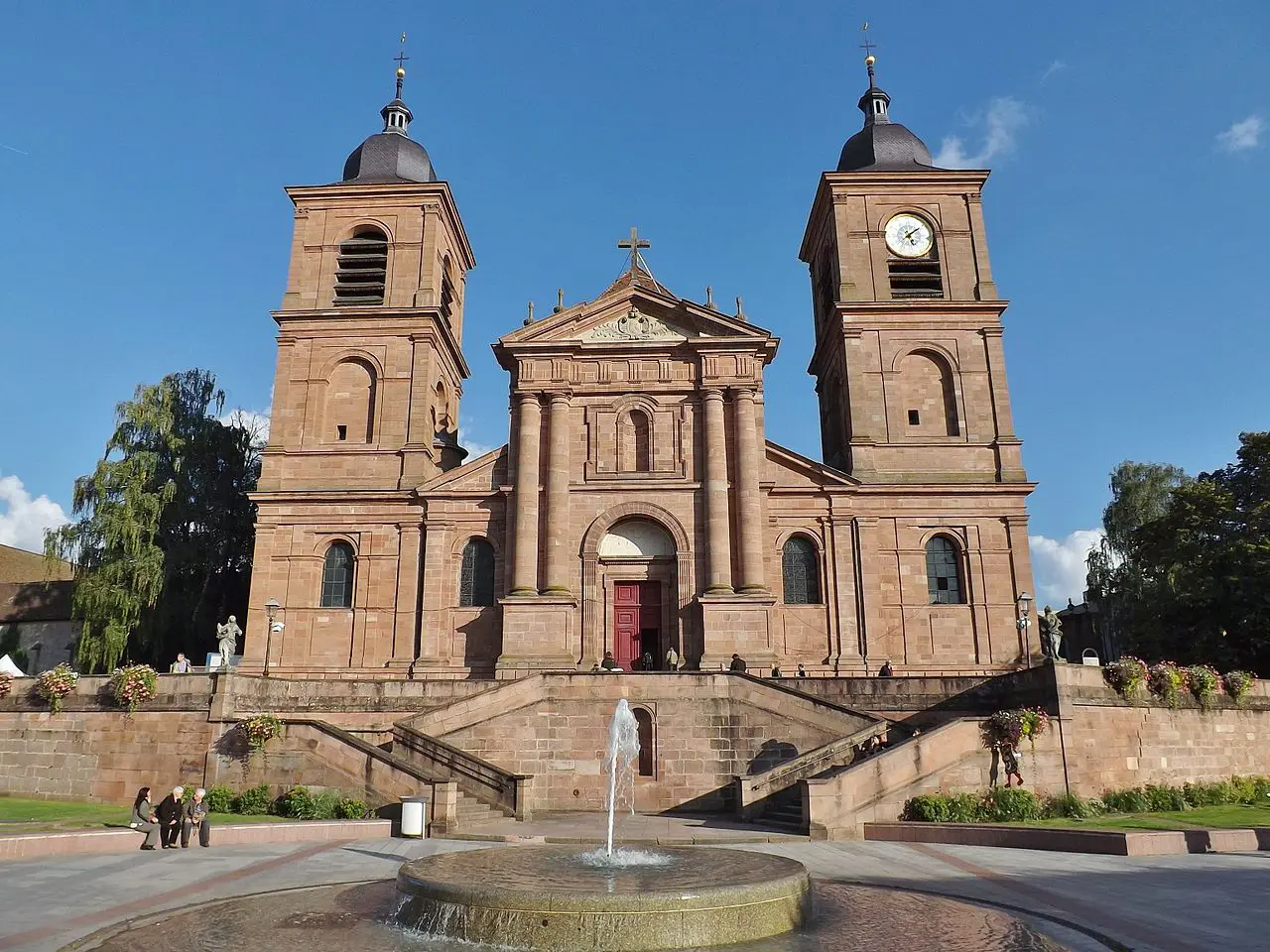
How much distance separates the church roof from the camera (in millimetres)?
39531

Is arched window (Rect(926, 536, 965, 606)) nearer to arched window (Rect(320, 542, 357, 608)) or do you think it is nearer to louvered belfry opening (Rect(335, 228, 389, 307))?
arched window (Rect(320, 542, 357, 608))

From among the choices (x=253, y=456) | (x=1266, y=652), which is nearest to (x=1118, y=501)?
(x=1266, y=652)

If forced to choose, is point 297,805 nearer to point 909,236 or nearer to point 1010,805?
point 1010,805

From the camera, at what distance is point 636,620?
3244 centimetres

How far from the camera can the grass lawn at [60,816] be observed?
58.5 ft

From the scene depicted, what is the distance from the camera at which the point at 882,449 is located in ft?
116

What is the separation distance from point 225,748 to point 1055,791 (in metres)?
20.7

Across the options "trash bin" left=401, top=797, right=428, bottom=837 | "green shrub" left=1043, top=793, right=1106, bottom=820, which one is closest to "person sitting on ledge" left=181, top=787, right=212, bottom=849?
"trash bin" left=401, top=797, right=428, bottom=837

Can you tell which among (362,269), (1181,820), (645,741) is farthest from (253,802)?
(362,269)

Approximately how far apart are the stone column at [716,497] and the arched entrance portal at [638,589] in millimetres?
1587

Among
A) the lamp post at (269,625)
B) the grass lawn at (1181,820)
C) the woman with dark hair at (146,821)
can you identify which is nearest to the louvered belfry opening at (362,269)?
the lamp post at (269,625)

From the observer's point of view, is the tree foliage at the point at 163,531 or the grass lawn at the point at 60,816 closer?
the grass lawn at the point at 60,816

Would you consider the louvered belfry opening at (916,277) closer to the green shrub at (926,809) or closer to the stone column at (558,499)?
the stone column at (558,499)

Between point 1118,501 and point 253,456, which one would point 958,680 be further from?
point 253,456
